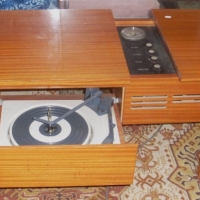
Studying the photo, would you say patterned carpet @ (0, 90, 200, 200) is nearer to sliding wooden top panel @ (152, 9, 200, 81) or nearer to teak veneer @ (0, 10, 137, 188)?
teak veneer @ (0, 10, 137, 188)

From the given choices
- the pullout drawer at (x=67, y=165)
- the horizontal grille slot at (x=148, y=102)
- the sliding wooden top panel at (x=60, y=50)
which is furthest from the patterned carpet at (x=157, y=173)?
the sliding wooden top panel at (x=60, y=50)

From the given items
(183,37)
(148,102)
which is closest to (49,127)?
(148,102)

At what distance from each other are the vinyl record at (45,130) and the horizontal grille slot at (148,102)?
0.16 metres

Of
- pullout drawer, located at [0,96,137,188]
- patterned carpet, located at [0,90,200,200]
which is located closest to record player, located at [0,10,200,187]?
pullout drawer, located at [0,96,137,188]

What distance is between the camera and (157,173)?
1557mm

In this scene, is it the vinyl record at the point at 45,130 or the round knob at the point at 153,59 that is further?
the round knob at the point at 153,59

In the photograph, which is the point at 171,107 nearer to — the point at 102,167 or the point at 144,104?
the point at 144,104

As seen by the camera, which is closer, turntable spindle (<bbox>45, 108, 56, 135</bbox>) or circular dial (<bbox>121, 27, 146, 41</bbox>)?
turntable spindle (<bbox>45, 108, 56, 135</bbox>)

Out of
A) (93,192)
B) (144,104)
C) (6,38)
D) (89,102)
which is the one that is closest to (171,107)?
(144,104)

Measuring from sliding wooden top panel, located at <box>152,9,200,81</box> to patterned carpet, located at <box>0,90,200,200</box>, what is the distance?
42 centimetres

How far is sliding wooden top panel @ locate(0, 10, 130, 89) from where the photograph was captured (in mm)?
1241

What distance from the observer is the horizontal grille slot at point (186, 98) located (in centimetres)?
133

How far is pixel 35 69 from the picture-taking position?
127 cm

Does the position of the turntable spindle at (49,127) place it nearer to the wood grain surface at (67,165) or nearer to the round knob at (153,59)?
the wood grain surface at (67,165)
